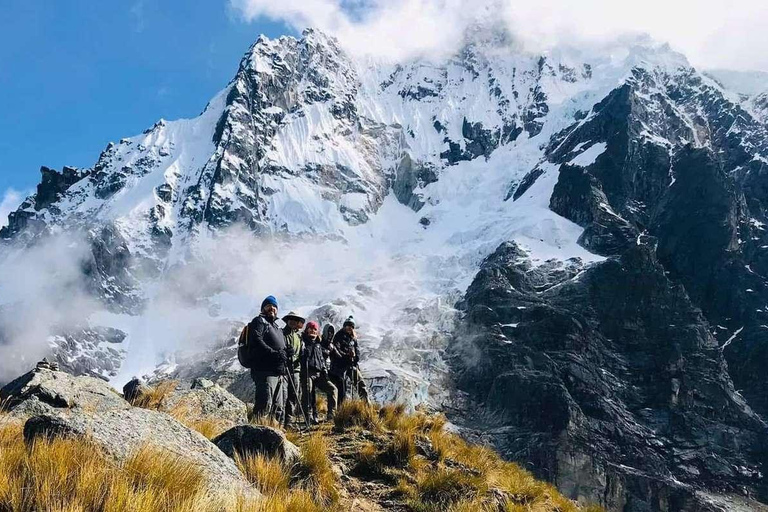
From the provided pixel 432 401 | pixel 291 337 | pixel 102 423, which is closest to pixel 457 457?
pixel 291 337

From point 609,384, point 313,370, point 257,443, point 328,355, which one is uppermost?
point 609,384

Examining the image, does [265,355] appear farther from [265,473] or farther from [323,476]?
[265,473]

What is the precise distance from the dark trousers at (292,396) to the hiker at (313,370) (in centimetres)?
26

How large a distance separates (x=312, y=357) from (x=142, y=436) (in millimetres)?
8612

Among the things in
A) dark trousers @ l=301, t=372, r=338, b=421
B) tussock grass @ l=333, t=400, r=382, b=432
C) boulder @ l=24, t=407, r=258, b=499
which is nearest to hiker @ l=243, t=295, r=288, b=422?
tussock grass @ l=333, t=400, r=382, b=432

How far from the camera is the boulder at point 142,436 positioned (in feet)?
16.5

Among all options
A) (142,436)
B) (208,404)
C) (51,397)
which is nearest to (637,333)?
(208,404)

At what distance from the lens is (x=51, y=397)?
8211 mm

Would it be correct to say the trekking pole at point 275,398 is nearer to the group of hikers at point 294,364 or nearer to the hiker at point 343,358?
the group of hikers at point 294,364

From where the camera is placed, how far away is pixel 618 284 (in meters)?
147

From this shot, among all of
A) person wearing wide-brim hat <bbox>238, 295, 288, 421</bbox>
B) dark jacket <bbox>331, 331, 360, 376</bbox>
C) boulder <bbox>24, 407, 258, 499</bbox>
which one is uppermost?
dark jacket <bbox>331, 331, 360, 376</bbox>

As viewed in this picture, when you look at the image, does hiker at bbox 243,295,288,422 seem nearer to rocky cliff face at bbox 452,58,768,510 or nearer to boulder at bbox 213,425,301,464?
boulder at bbox 213,425,301,464

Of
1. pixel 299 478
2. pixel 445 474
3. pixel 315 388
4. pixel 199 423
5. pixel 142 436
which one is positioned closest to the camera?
pixel 142 436

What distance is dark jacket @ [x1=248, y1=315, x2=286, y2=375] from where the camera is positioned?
1084cm
